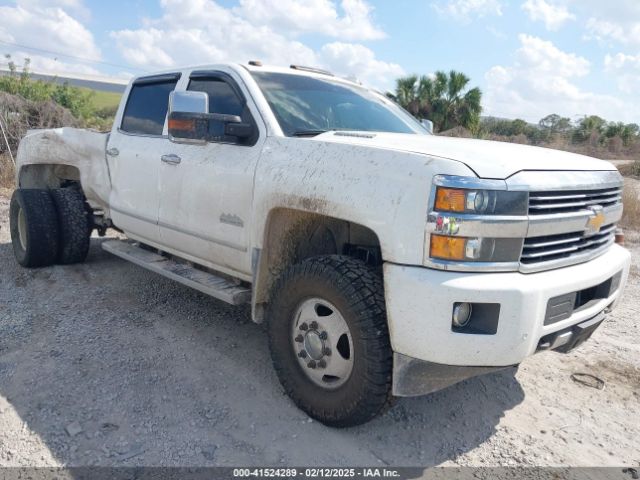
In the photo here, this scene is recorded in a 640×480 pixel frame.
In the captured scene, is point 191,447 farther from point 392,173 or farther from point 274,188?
point 392,173

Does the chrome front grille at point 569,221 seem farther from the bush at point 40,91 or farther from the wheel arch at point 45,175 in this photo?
the bush at point 40,91

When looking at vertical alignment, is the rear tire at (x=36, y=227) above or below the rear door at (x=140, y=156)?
below

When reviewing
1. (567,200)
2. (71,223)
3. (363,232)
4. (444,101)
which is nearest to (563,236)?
(567,200)

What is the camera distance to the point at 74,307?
4.54 m

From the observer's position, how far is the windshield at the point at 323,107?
351cm

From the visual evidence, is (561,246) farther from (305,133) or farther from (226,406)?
(226,406)

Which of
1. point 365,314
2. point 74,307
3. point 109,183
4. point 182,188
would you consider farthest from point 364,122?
point 74,307

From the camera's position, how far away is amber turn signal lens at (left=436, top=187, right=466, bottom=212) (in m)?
2.35

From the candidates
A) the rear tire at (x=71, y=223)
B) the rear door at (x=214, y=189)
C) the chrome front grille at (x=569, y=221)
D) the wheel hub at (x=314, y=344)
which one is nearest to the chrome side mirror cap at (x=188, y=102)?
the rear door at (x=214, y=189)

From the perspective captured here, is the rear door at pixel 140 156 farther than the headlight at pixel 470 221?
Yes

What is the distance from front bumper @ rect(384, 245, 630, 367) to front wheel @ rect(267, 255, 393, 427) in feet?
0.49


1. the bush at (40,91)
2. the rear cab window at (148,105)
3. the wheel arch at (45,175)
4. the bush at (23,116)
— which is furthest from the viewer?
the bush at (40,91)

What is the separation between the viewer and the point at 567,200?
2.68 meters

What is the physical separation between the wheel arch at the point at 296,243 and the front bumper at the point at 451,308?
2.08ft
